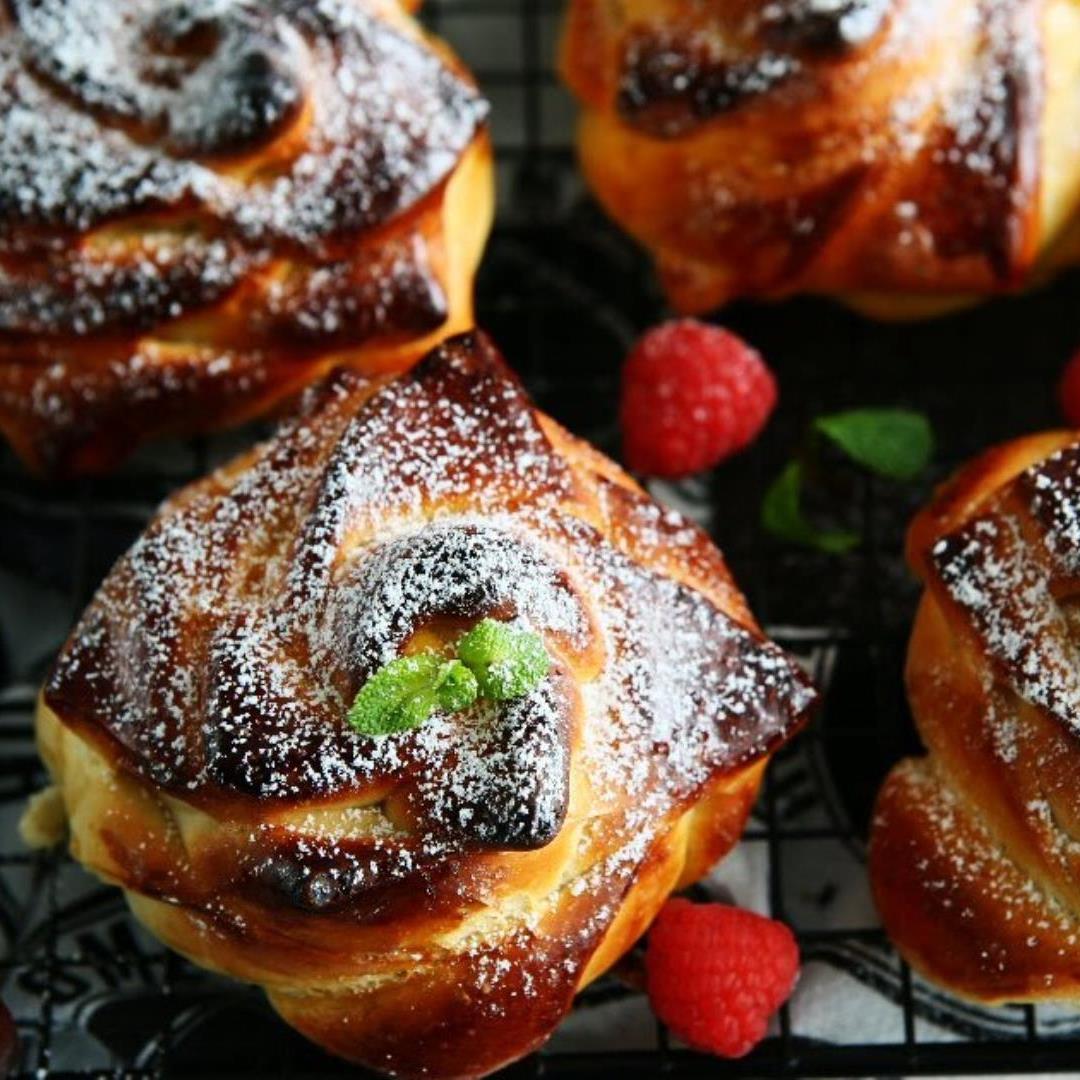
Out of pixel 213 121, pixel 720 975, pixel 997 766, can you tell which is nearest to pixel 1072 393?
pixel 997 766

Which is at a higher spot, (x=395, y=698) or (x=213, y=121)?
(x=213, y=121)

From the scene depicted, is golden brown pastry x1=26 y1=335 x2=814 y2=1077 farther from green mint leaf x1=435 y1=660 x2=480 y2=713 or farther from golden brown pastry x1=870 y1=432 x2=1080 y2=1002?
golden brown pastry x1=870 y1=432 x2=1080 y2=1002

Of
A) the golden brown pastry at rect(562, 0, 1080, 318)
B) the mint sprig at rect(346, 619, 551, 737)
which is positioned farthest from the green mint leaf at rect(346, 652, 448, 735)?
the golden brown pastry at rect(562, 0, 1080, 318)

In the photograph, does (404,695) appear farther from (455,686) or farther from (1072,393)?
(1072,393)

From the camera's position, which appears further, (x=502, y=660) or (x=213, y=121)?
(x=213, y=121)

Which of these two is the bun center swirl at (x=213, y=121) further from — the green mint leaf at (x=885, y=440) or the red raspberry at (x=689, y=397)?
the green mint leaf at (x=885, y=440)

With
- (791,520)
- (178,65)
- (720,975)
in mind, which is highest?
(178,65)

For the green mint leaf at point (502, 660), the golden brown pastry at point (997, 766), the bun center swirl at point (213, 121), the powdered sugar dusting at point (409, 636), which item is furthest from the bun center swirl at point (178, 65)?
the golden brown pastry at point (997, 766)
